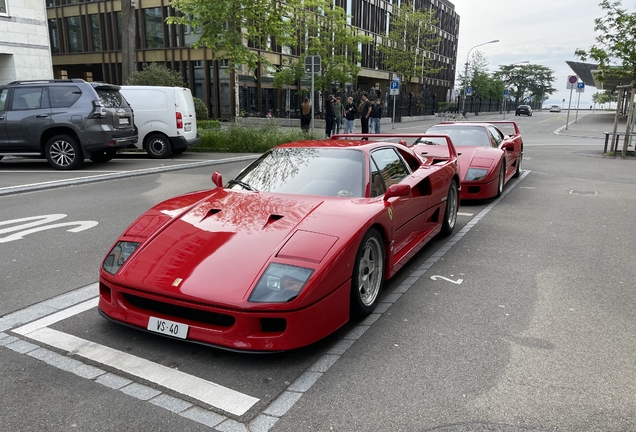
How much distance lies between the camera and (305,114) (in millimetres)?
20328

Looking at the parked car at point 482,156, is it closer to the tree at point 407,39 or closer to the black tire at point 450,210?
the black tire at point 450,210

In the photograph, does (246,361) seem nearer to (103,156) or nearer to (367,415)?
(367,415)

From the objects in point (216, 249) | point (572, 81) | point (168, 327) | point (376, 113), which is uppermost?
point (572, 81)

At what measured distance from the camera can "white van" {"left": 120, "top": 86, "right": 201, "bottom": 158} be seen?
1420 centimetres

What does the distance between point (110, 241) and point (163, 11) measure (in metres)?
35.1

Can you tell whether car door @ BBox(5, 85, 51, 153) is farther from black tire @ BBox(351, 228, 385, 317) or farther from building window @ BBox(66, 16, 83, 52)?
building window @ BBox(66, 16, 83, 52)

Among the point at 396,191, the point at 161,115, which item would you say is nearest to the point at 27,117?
the point at 161,115

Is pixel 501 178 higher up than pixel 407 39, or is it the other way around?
pixel 407 39

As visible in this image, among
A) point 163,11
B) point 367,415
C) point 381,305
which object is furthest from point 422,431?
point 163,11

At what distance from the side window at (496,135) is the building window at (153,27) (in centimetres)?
3270

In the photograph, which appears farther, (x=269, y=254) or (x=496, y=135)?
(x=496, y=135)

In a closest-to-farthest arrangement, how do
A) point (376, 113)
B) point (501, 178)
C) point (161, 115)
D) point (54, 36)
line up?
point (501, 178) → point (161, 115) → point (376, 113) → point (54, 36)

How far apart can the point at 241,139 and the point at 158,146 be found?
3.05m

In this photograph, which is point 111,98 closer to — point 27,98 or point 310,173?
point 27,98
